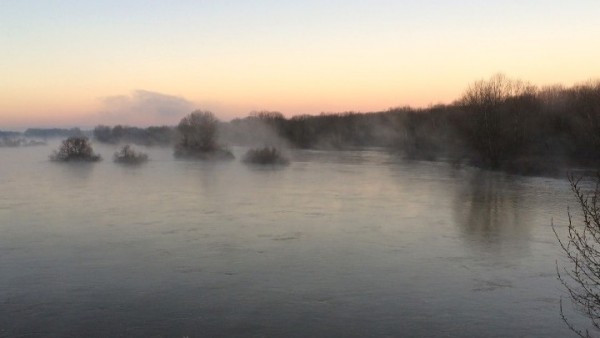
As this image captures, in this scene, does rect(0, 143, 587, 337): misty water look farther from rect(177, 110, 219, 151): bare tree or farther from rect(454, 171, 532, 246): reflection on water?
rect(177, 110, 219, 151): bare tree

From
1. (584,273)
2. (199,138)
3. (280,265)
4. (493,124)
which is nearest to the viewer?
(584,273)

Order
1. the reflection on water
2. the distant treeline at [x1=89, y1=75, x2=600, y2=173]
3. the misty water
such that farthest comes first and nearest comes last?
1. the distant treeline at [x1=89, y1=75, x2=600, y2=173]
2. the reflection on water
3. the misty water

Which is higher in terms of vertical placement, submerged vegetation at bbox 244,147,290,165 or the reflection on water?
submerged vegetation at bbox 244,147,290,165

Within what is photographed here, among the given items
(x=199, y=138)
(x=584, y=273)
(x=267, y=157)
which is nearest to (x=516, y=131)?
(x=267, y=157)

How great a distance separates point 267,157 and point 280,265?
986 inches

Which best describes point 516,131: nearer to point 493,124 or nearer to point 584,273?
point 493,124

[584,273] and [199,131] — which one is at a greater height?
[199,131]

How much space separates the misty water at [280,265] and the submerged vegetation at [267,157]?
15.8 meters

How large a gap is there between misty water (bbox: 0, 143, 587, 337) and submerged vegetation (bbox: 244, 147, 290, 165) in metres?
15.8

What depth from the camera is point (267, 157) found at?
33000 millimetres

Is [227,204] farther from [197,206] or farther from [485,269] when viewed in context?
[485,269]

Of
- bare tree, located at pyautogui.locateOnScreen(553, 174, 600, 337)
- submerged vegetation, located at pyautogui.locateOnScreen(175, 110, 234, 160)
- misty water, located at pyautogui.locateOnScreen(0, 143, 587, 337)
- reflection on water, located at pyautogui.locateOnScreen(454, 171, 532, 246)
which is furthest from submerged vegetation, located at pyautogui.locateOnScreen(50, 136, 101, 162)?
bare tree, located at pyautogui.locateOnScreen(553, 174, 600, 337)

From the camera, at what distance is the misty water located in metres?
5.74

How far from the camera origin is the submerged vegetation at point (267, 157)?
108 feet
